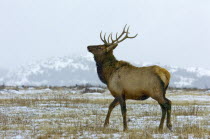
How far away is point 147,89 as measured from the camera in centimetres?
1023

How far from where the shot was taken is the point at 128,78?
10602mm

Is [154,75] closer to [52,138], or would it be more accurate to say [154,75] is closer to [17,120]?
[52,138]

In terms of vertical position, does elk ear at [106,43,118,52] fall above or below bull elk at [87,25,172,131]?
above

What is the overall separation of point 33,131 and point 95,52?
10.2ft

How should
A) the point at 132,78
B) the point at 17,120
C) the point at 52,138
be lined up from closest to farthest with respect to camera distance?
1. the point at 52,138
2. the point at 132,78
3. the point at 17,120

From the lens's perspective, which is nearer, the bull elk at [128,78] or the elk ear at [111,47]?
the bull elk at [128,78]

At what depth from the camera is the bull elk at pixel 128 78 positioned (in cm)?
1016

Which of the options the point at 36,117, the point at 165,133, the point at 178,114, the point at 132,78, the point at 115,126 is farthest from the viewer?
the point at 178,114

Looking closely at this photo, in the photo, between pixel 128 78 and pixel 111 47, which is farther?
pixel 111 47

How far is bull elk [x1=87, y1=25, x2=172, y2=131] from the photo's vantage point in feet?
33.3

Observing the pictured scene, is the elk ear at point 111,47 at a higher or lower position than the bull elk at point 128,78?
higher

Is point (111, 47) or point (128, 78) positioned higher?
point (111, 47)

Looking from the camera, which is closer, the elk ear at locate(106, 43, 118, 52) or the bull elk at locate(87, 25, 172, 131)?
the bull elk at locate(87, 25, 172, 131)

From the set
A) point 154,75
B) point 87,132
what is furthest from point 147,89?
point 87,132
